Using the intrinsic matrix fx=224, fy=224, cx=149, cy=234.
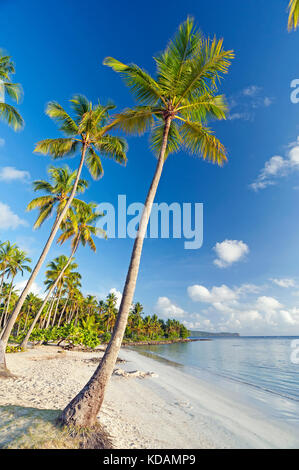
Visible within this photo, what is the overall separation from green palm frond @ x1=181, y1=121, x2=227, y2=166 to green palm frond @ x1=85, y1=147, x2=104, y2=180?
7.40 meters

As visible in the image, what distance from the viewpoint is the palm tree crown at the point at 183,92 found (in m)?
6.65

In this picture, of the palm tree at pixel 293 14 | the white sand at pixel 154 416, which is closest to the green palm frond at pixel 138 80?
the palm tree at pixel 293 14

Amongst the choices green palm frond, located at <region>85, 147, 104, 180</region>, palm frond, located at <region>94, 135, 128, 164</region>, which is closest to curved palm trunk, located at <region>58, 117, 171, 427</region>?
palm frond, located at <region>94, 135, 128, 164</region>

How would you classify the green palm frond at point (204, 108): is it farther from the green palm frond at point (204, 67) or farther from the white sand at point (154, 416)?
the white sand at point (154, 416)

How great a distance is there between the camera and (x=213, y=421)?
6.17m

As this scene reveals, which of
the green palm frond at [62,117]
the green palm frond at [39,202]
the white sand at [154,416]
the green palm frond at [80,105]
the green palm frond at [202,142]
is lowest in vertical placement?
the white sand at [154,416]

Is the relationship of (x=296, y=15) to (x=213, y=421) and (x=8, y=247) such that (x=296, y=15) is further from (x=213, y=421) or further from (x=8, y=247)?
(x=8, y=247)

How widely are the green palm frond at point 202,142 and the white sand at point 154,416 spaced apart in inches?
298

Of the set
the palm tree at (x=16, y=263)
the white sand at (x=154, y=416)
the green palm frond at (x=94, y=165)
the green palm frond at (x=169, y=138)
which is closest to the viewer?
the white sand at (x=154, y=416)

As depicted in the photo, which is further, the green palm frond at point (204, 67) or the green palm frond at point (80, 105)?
the green palm frond at point (80, 105)

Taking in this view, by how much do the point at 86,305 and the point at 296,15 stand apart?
5571cm
